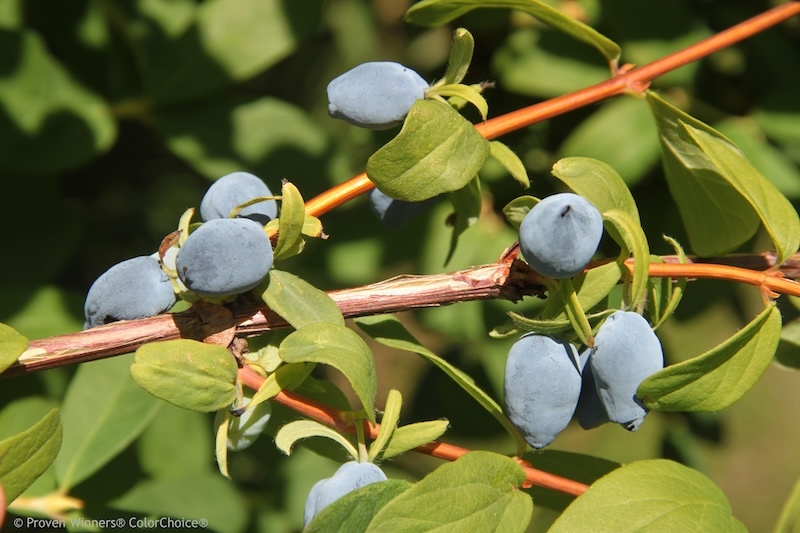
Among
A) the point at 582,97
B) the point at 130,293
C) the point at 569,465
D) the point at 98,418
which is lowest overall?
the point at 98,418

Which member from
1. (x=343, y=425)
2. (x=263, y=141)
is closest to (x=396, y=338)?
(x=343, y=425)

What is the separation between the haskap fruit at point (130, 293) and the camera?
28.2 inches

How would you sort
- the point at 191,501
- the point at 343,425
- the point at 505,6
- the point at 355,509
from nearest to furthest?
the point at 355,509, the point at 343,425, the point at 505,6, the point at 191,501

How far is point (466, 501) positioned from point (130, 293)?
35 cm

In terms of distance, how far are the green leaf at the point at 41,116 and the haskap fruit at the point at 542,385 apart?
839 millimetres

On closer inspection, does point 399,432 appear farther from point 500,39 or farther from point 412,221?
point 500,39

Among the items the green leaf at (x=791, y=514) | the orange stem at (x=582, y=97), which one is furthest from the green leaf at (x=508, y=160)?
the green leaf at (x=791, y=514)

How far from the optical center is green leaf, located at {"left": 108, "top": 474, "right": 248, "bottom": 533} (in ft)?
3.87

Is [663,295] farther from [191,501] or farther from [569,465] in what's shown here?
[191,501]

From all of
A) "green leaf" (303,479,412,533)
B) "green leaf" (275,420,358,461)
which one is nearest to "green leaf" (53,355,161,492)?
"green leaf" (275,420,358,461)

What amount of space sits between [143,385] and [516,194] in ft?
2.88

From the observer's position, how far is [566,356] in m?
0.71

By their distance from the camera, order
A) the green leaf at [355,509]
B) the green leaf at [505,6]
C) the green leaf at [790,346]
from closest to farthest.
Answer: the green leaf at [355,509] → the green leaf at [505,6] → the green leaf at [790,346]

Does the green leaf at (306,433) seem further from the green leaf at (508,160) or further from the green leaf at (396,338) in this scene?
the green leaf at (508,160)
